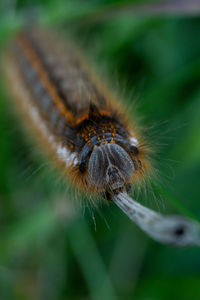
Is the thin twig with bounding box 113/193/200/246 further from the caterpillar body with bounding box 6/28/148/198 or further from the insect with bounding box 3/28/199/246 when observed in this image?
the caterpillar body with bounding box 6/28/148/198

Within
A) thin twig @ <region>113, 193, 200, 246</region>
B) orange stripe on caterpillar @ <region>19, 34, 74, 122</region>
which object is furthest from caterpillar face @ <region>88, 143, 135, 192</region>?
orange stripe on caterpillar @ <region>19, 34, 74, 122</region>

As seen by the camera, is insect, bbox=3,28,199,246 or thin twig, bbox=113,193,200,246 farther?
insect, bbox=3,28,199,246

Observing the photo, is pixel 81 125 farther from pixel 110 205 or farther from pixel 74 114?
pixel 110 205

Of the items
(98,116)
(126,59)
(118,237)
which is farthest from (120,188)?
(126,59)

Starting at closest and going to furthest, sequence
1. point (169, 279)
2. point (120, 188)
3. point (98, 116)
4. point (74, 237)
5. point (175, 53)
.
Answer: point (120, 188) → point (98, 116) → point (169, 279) → point (74, 237) → point (175, 53)

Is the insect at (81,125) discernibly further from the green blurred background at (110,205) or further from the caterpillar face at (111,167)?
the green blurred background at (110,205)

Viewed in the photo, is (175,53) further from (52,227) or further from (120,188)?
(120,188)
